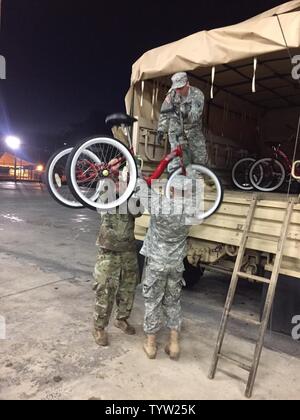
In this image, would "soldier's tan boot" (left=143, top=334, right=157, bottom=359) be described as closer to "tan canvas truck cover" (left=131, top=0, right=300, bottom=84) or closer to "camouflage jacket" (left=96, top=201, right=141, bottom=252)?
"camouflage jacket" (left=96, top=201, right=141, bottom=252)

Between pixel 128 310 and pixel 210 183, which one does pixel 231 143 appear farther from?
pixel 128 310

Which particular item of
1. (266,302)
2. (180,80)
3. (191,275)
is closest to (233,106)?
(180,80)

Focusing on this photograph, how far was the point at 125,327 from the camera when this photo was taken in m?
3.77

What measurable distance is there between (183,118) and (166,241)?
6.20 ft

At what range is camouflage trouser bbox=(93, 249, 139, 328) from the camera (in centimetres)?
345

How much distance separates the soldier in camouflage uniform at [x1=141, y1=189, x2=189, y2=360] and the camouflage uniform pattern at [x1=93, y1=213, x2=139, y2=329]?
26 centimetres

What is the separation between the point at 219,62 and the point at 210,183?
139 cm

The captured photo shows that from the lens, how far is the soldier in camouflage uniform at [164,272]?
3.20m

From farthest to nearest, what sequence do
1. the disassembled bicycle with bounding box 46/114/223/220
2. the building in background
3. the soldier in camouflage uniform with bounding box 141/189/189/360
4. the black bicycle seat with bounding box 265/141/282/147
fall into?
the building in background
the black bicycle seat with bounding box 265/141/282/147
the soldier in camouflage uniform with bounding box 141/189/189/360
the disassembled bicycle with bounding box 46/114/223/220

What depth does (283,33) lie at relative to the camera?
11.2ft

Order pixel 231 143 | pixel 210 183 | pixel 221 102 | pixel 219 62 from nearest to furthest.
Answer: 1. pixel 219 62
2. pixel 210 183
3. pixel 221 102
4. pixel 231 143

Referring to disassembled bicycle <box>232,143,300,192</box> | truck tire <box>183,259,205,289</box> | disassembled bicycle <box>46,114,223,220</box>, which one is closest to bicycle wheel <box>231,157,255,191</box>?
disassembled bicycle <box>232,143,300,192</box>
